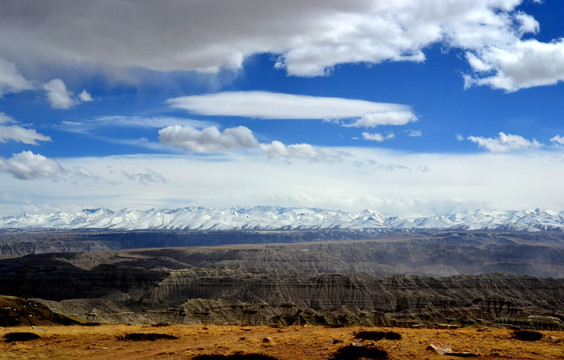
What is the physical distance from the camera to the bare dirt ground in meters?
27.3

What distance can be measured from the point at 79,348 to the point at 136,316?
336 feet

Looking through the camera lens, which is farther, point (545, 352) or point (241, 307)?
point (241, 307)

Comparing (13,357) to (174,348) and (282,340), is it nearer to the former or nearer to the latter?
(174,348)

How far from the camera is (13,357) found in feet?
98.7

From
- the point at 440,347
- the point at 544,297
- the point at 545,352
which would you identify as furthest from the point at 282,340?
the point at 544,297

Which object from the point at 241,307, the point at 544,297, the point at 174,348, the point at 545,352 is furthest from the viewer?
the point at 544,297

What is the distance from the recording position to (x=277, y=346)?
3120 cm

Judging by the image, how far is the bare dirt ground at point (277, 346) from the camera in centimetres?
2733

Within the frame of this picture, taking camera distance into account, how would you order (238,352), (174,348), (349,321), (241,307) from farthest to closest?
(241,307)
(349,321)
(174,348)
(238,352)

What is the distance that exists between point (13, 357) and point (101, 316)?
102 metres

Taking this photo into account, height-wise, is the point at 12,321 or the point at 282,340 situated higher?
the point at 282,340

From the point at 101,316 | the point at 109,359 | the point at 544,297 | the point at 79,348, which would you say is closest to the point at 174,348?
the point at 109,359

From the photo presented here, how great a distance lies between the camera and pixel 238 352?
2897cm

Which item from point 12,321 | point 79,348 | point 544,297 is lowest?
point 544,297
